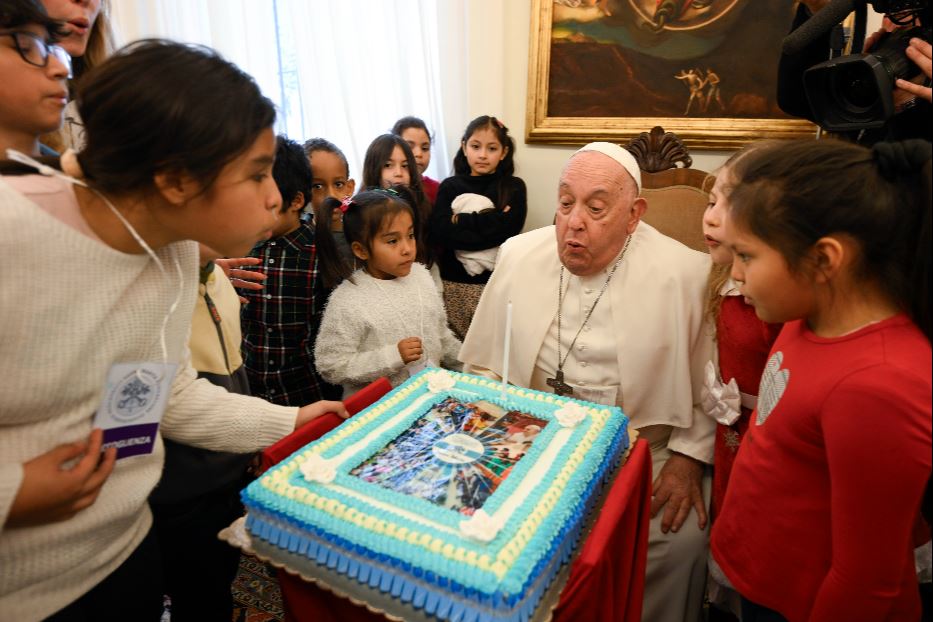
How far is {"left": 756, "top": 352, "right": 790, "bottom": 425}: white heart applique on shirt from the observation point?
136cm

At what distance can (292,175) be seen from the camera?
2.64m

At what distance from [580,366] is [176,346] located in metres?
1.57

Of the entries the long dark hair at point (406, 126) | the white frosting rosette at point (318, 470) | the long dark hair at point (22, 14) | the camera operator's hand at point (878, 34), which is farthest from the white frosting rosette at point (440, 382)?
the long dark hair at point (406, 126)

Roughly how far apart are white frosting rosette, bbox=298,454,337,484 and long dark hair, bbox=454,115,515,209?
301 cm

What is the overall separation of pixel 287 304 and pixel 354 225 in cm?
53

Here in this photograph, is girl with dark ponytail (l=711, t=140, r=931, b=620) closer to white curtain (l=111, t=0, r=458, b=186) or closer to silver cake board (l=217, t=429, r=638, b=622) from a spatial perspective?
silver cake board (l=217, t=429, r=638, b=622)

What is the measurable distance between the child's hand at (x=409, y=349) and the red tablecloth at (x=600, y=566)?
0.62 meters

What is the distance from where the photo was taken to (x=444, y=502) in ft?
3.88

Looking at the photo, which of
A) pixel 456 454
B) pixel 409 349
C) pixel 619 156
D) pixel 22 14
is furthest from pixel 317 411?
pixel 619 156

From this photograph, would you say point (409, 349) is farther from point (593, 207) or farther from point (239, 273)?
point (593, 207)

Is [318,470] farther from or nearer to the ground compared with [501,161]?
nearer to the ground

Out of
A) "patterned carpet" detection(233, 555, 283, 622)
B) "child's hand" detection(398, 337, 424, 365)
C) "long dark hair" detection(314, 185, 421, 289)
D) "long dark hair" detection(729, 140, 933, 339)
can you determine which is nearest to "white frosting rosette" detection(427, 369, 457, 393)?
"child's hand" detection(398, 337, 424, 365)

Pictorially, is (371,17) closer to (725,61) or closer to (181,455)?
(725,61)

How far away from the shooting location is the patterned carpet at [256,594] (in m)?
2.46
